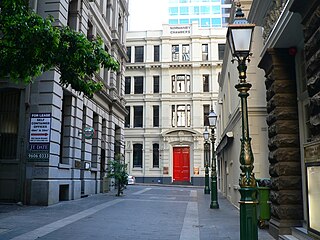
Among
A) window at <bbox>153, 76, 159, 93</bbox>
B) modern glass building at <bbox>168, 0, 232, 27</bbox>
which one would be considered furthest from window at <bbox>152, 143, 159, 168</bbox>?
modern glass building at <bbox>168, 0, 232, 27</bbox>

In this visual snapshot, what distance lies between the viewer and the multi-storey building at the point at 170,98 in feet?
142

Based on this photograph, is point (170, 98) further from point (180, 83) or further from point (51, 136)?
point (51, 136)

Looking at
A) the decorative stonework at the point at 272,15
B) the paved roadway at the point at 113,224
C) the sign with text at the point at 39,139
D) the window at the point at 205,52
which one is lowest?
the paved roadway at the point at 113,224

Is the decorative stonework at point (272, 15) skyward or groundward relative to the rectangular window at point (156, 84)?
groundward

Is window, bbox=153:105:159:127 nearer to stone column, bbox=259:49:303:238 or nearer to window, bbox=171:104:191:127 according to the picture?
window, bbox=171:104:191:127

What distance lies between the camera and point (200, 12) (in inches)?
2685

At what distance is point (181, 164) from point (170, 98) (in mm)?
8254

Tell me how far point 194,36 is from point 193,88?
661cm

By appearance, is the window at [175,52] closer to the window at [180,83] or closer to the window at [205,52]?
the window at [180,83]

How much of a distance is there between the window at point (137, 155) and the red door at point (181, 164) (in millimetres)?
4369

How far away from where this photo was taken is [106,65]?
1023 centimetres

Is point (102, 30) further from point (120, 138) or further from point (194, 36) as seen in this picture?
point (194, 36)

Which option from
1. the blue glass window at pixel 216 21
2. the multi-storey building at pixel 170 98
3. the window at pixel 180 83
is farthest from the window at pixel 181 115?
the blue glass window at pixel 216 21

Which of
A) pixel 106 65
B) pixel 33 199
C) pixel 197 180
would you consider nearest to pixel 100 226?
pixel 106 65
